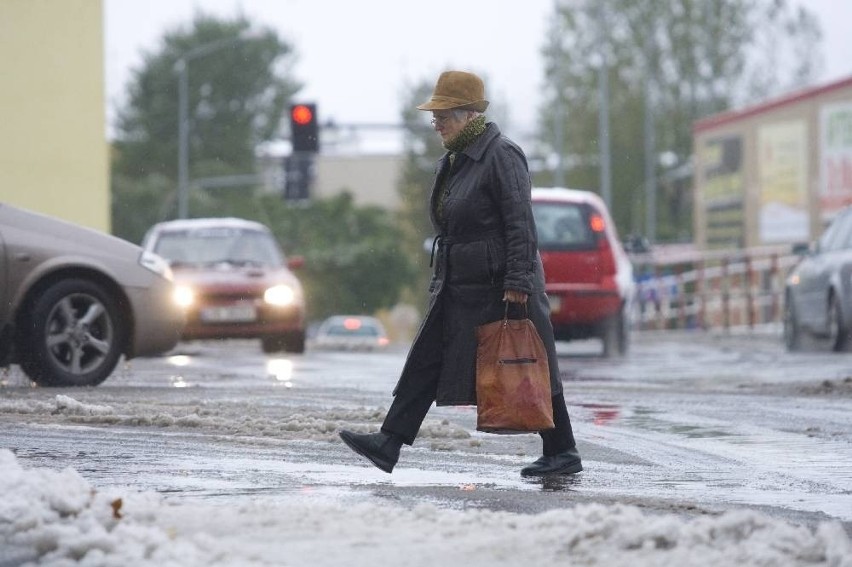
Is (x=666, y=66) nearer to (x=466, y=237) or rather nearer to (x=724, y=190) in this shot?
(x=724, y=190)

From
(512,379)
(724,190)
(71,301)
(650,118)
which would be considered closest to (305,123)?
(71,301)

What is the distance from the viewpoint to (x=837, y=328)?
19.9m

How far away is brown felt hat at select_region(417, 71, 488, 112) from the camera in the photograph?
303 inches

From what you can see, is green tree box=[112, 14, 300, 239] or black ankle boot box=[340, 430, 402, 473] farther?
green tree box=[112, 14, 300, 239]

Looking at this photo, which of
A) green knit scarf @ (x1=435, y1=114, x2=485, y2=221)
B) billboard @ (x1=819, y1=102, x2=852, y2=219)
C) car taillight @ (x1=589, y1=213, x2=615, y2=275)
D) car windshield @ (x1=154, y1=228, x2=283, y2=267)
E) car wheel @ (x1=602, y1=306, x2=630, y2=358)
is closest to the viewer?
green knit scarf @ (x1=435, y1=114, x2=485, y2=221)

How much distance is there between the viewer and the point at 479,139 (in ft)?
25.5

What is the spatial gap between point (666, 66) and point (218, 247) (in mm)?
52666

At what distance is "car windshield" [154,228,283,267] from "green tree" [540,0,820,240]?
4680 centimetres

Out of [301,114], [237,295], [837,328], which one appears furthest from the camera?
[301,114]

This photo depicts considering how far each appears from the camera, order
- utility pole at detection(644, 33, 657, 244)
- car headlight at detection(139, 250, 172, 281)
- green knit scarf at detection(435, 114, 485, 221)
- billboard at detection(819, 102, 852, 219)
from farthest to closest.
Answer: utility pole at detection(644, 33, 657, 244) → billboard at detection(819, 102, 852, 219) → car headlight at detection(139, 250, 172, 281) → green knit scarf at detection(435, 114, 485, 221)

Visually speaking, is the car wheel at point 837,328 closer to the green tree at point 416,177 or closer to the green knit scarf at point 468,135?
the green knit scarf at point 468,135

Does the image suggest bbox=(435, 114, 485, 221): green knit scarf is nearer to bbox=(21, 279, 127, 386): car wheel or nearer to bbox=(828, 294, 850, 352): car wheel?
bbox=(21, 279, 127, 386): car wheel

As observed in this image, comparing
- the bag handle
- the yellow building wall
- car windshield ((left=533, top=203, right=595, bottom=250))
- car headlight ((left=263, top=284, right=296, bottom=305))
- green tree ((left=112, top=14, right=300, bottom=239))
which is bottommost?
car headlight ((left=263, top=284, right=296, bottom=305))

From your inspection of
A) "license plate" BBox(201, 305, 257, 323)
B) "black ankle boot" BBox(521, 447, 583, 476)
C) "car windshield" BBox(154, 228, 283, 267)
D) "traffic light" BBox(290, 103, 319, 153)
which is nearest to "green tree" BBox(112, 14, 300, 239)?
"traffic light" BBox(290, 103, 319, 153)
